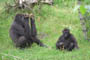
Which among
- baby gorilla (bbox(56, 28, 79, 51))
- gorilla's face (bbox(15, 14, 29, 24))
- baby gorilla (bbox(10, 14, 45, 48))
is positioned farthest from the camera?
gorilla's face (bbox(15, 14, 29, 24))

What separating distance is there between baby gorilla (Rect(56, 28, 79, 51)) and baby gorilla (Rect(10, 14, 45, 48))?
0.74 meters

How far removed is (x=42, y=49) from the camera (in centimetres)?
657

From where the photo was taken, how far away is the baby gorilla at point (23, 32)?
6.72 m

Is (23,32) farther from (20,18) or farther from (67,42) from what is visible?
(67,42)

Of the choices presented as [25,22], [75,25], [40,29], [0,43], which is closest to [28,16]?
[25,22]

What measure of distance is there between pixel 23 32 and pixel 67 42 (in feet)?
5.19

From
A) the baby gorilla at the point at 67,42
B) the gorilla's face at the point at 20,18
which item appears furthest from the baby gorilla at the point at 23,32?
the baby gorilla at the point at 67,42

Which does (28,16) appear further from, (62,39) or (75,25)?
(75,25)

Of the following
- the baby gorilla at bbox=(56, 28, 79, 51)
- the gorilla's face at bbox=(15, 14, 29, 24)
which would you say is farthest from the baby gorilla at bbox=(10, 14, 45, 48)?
the baby gorilla at bbox=(56, 28, 79, 51)

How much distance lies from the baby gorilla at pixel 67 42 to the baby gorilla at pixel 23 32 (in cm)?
74

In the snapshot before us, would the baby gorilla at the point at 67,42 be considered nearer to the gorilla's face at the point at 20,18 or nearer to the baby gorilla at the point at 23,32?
the baby gorilla at the point at 23,32

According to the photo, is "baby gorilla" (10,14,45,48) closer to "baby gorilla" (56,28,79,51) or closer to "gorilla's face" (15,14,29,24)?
"gorilla's face" (15,14,29,24)

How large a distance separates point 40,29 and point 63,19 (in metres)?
1.29

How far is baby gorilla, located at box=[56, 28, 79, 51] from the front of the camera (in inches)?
256
